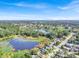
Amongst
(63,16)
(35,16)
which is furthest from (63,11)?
(35,16)

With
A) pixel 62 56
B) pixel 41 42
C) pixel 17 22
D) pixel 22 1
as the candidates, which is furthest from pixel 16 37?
pixel 62 56

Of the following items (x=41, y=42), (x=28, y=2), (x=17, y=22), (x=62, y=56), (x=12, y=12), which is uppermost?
(x=28, y=2)

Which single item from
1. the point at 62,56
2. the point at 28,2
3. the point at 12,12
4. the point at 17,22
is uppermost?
the point at 28,2

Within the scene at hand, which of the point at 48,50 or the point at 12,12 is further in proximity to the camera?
the point at 12,12

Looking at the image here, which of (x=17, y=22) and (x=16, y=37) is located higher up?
(x=17, y=22)

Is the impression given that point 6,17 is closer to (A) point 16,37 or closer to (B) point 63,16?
(A) point 16,37

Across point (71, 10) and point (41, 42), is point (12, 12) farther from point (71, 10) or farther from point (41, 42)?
point (71, 10)
